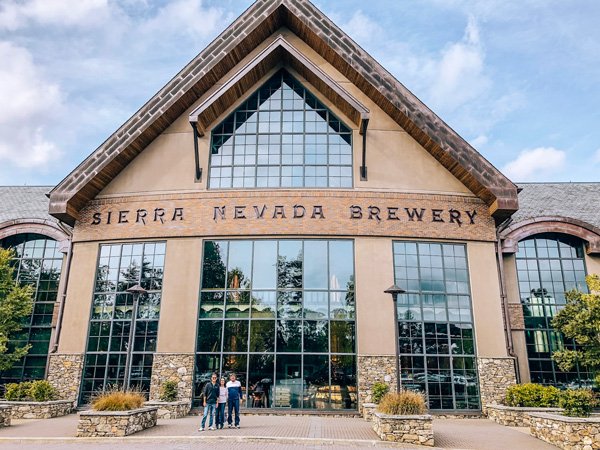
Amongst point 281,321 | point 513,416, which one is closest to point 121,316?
point 281,321

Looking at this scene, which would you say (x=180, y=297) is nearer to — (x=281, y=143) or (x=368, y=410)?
(x=281, y=143)

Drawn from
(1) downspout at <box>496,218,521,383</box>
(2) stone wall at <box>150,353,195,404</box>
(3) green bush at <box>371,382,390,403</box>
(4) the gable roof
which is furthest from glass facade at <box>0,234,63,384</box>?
(1) downspout at <box>496,218,521,383</box>

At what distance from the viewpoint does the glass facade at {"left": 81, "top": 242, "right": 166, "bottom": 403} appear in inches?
669

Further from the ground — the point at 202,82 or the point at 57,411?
the point at 202,82

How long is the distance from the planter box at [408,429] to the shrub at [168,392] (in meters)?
→ 7.69

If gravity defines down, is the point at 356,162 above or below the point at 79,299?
above

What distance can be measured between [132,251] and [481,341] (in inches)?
527

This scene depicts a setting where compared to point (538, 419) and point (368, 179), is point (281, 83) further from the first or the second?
point (538, 419)

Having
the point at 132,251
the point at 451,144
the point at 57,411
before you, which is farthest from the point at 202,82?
the point at 57,411

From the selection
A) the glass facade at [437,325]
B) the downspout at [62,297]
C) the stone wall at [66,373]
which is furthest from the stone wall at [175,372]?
the glass facade at [437,325]

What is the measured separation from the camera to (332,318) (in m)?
16.9

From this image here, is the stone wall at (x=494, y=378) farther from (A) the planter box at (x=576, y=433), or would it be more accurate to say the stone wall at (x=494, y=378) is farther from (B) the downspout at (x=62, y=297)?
(B) the downspout at (x=62, y=297)

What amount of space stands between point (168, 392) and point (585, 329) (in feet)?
46.5

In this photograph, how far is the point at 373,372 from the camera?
16234mm
